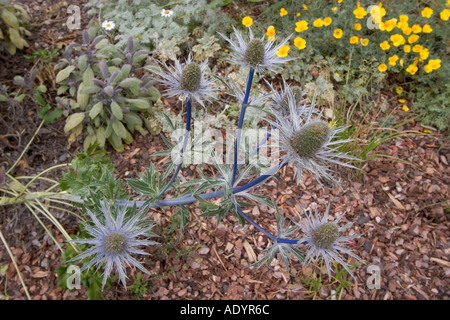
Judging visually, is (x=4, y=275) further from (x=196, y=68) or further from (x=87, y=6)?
(x=87, y=6)

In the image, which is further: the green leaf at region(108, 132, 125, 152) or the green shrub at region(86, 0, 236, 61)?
the green shrub at region(86, 0, 236, 61)

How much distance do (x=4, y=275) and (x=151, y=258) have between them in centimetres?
107

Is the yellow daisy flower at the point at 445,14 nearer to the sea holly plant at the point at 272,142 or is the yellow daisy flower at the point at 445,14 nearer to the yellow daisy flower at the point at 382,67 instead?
the yellow daisy flower at the point at 382,67

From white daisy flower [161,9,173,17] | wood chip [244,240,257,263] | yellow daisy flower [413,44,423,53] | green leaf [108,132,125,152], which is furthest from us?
white daisy flower [161,9,173,17]

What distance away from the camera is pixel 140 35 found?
3.46m

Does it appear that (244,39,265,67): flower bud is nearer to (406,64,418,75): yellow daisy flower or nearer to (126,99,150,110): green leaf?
(126,99,150,110): green leaf

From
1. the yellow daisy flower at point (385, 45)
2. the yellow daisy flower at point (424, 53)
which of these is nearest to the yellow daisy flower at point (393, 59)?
the yellow daisy flower at point (385, 45)

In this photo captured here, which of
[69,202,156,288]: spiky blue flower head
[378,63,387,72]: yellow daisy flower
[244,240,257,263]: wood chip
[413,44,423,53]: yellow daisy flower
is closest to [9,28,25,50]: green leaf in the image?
[69,202,156,288]: spiky blue flower head

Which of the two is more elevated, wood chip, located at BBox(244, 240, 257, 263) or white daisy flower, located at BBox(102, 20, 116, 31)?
white daisy flower, located at BBox(102, 20, 116, 31)

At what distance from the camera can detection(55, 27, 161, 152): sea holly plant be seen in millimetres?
2852

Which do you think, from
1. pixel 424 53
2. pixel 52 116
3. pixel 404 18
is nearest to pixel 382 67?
pixel 424 53

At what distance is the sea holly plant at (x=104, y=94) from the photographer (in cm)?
285

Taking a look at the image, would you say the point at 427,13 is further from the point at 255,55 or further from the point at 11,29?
the point at 11,29

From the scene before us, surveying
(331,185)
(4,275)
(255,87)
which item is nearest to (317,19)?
(255,87)
